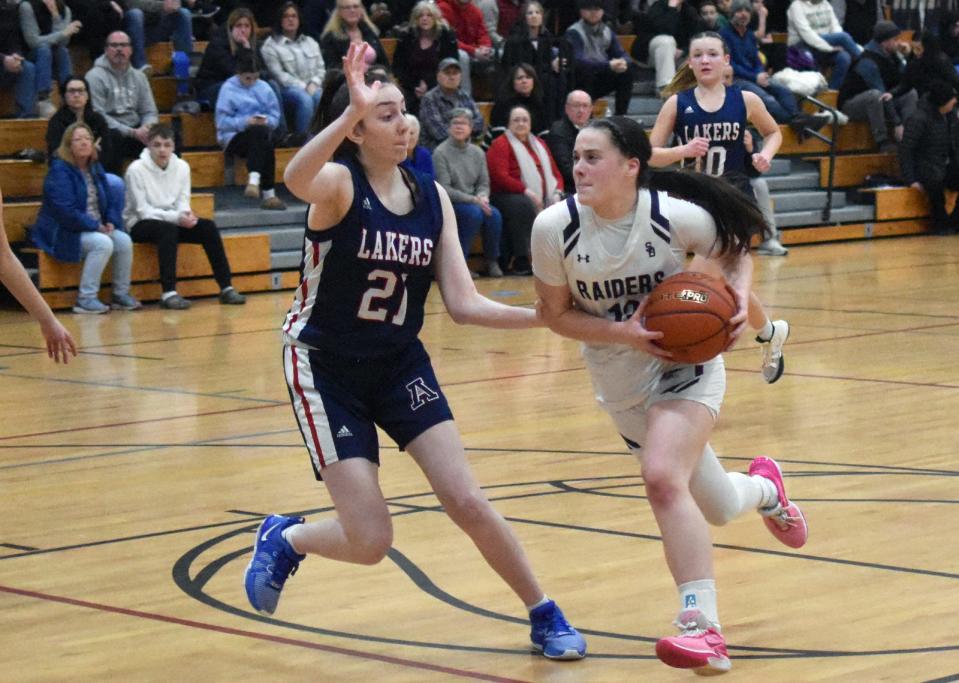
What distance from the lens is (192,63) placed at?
17188 mm

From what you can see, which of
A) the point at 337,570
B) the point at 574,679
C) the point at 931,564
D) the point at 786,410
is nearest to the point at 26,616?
the point at 337,570

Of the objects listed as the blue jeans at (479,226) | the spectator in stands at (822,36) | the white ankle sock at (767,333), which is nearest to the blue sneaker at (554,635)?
the white ankle sock at (767,333)

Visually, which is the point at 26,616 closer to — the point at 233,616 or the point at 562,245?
the point at 233,616

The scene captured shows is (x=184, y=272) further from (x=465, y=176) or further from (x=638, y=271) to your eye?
(x=638, y=271)

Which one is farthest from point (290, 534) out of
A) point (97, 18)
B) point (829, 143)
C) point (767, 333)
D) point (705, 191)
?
point (829, 143)

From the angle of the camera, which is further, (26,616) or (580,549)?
(580,549)

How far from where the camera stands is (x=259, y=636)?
469 cm

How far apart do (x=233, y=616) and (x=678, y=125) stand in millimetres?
5421

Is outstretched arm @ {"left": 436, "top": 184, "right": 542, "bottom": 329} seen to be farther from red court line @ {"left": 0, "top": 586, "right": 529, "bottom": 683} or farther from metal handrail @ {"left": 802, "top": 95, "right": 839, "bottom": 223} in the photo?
metal handrail @ {"left": 802, "top": 95, "right": 839, "bottom": 223}

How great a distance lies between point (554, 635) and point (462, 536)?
5.00ft

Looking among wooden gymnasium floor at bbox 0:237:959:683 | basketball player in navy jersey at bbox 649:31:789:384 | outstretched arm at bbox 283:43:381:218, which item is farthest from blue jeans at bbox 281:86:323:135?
outstretched arm at bbox 283:43:381:218

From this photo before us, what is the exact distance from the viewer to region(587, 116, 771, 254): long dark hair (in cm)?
459

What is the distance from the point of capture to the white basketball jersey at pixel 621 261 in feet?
15.0

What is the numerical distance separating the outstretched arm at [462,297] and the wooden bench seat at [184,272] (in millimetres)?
9054
